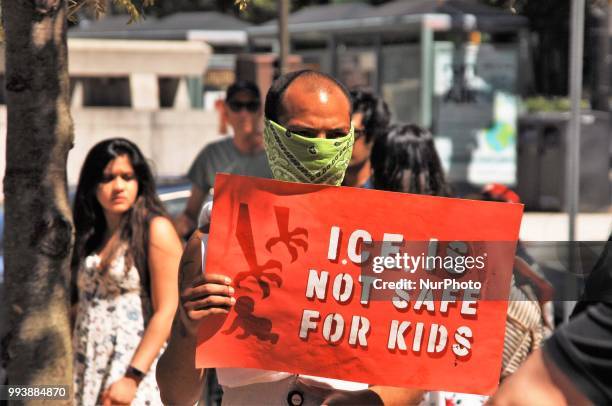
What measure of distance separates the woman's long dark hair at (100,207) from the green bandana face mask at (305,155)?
2.01m

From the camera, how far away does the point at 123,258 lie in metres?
4.62

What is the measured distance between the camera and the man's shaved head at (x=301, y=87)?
2.74 meters

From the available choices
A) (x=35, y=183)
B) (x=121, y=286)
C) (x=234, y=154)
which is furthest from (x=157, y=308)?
(x=234, y=154)

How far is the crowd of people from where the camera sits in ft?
5.94

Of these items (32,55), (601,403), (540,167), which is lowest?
(540,167)

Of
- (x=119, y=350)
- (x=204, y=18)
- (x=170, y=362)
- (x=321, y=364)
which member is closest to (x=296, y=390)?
(x=321, y=364)

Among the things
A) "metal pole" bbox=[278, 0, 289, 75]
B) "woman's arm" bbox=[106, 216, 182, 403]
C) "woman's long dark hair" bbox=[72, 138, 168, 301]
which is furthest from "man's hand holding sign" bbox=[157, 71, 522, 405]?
"metal pole" bbox=[278, 0, 289, 75]

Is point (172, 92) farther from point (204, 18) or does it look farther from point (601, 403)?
point (601, 403)

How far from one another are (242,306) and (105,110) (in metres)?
15.5

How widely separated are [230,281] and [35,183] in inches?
34.3

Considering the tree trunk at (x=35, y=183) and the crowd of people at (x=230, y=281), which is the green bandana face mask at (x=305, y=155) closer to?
the crowd of people at (x=230, y=281)

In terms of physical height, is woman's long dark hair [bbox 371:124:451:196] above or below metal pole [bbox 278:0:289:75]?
below

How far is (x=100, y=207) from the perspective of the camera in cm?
488

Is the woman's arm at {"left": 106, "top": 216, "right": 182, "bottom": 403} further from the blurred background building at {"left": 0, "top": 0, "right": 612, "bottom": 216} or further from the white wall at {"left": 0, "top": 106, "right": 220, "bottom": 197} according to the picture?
the white wall at {"left": 0, "top": 106, "right": 220, "bottom": 197}
